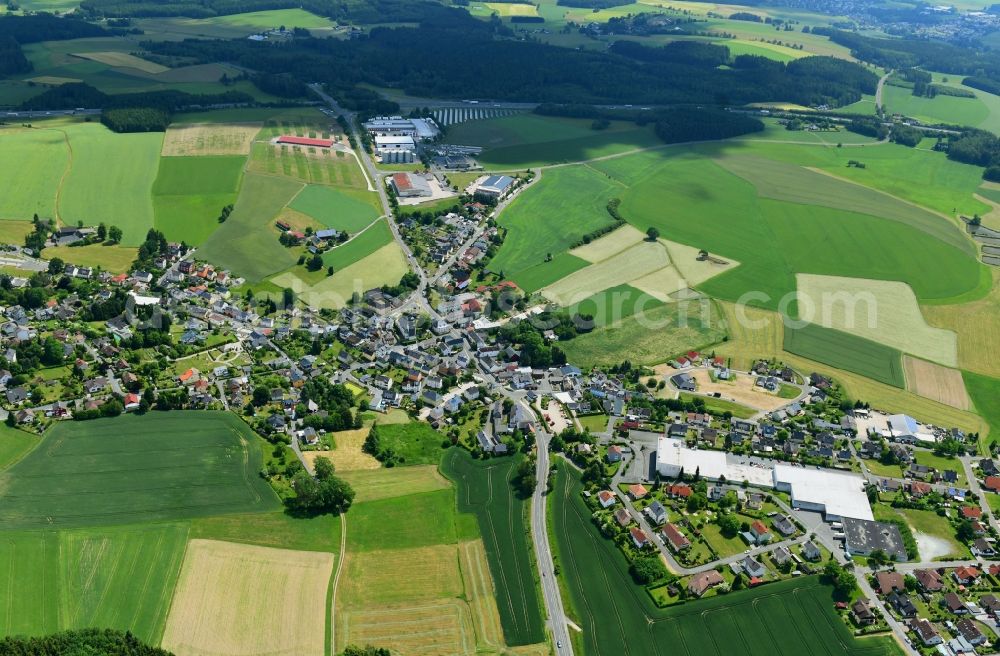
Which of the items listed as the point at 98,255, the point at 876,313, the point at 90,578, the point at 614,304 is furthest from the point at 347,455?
the point at 876,313

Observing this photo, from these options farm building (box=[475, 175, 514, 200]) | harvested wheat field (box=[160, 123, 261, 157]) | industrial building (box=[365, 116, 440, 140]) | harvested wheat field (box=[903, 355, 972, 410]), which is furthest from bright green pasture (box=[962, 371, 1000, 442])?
harvested wheat field (box=[160, 123, 261, 157])

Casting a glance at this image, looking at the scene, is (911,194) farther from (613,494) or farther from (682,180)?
(613,494)

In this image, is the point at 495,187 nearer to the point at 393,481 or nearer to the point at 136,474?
the point at 393,481

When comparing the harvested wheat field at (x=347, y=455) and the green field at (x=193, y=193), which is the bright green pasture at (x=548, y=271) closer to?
the harvested wheat field at (x=347, y=455)

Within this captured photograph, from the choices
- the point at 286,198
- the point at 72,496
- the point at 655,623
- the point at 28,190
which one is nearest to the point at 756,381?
the point at 655,623

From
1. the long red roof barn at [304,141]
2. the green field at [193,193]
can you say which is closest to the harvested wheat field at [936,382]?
the green field at [193,193]

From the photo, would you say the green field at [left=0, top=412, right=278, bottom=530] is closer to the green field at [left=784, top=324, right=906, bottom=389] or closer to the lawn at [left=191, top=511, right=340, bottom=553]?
the lawn at [left=191, top=511, right=340, bottom=553]
